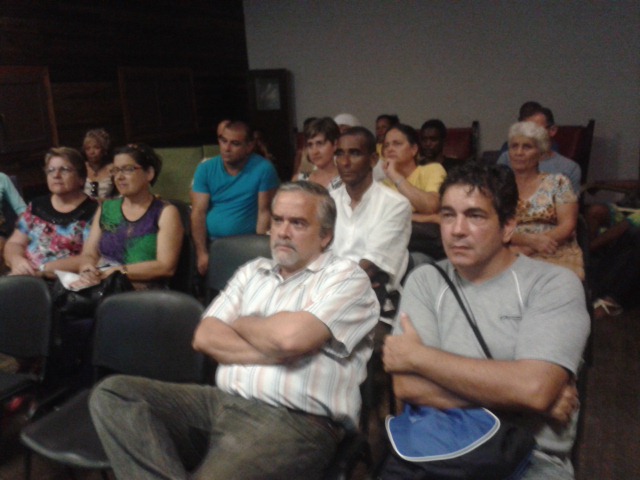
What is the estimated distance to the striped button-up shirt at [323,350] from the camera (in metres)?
1.57

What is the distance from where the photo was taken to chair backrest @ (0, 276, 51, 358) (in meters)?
2.13

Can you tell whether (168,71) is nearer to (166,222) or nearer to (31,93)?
(31,93)

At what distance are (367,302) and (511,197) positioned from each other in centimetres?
51

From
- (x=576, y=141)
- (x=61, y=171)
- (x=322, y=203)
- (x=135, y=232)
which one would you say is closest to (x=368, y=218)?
(x=322, y=203)

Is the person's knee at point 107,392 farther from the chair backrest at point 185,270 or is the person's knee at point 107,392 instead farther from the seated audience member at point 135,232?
the chair backrest at point 185,270

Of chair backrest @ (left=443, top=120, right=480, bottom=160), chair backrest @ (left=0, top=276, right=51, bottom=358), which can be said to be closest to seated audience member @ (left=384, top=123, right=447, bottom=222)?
chair backrest @ (left=0, top=276, right=51, bottom=358)

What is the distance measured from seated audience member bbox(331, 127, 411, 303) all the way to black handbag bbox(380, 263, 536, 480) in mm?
937

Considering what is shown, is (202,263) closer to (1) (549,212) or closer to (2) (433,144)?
(1) (549,212)

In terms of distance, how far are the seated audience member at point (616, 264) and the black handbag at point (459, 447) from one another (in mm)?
2540

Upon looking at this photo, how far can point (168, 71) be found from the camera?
5.66 m

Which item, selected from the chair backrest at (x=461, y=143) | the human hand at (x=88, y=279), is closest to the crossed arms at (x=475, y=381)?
the human hand at (x=88, y=279)

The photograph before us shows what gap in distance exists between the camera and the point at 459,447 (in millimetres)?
1266

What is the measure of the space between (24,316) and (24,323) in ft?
0.09

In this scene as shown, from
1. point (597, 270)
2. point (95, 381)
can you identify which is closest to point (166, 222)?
point (95, 381)
